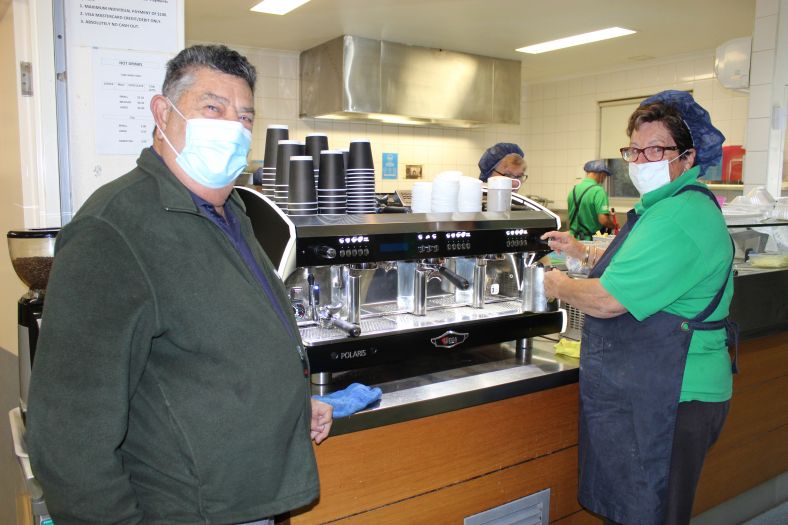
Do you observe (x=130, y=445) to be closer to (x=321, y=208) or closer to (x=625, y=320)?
(x=321, y=208)

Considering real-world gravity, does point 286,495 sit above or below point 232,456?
below

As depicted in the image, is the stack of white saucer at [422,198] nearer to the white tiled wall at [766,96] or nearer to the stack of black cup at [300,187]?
the stack of black cup at [300,187]

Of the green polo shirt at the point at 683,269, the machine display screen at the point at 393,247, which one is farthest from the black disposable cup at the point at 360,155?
the green polo shirt at the point at 683,269

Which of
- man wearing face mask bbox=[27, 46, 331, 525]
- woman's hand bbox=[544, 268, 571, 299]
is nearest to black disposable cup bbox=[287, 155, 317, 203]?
man wearing face mask bbox=[27, 46, 331, 525]

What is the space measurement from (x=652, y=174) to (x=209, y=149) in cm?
124

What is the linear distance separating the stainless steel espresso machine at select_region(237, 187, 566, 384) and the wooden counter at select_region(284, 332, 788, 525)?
7.9 inches

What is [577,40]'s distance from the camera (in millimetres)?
5562

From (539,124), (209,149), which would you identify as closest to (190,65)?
(209,149)

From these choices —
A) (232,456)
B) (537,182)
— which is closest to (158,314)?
(232,456)

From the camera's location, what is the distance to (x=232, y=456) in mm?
1069

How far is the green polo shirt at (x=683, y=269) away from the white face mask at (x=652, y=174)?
0.03 m

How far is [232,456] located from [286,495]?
154 mm

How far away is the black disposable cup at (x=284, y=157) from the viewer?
185 centimetres

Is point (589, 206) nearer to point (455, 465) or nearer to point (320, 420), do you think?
point (455, 465)
